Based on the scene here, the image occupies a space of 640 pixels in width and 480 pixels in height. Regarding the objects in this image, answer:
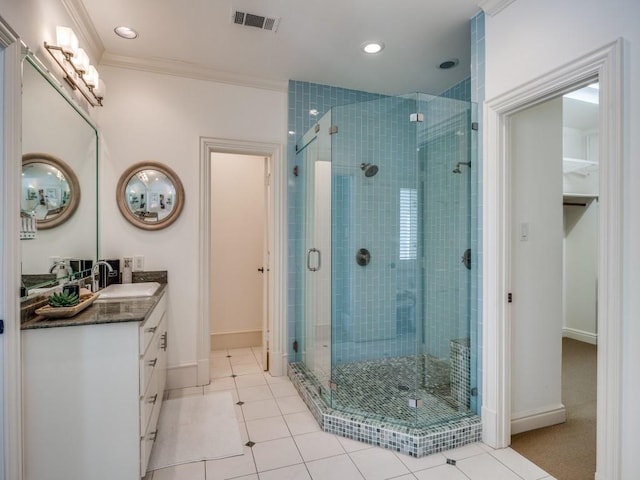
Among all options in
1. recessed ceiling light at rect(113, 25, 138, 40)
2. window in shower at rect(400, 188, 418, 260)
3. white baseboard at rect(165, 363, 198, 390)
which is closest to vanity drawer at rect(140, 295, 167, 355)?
white baseboard at rect(165, 363, 198, 390)

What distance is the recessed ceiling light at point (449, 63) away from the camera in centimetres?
300

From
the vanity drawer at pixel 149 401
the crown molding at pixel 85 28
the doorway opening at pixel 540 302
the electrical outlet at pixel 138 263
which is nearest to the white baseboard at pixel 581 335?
the doorway opening at pixel 540 302

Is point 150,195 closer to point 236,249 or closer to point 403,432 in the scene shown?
point 236,249

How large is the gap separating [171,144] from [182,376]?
2051mm

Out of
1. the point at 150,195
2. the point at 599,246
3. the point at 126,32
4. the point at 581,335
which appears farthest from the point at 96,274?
the point at 581,335

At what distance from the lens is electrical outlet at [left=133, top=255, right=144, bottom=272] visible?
2951 mm

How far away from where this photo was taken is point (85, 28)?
7.95 ft

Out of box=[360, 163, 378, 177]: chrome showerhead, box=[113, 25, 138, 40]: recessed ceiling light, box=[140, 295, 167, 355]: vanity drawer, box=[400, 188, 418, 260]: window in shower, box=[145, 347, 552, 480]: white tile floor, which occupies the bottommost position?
box=[145, 347, 552, 480]: white tile floor

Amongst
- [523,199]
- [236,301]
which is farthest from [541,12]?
[236,301]

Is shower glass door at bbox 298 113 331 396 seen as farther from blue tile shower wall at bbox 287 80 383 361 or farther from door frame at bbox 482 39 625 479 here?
door frame at bbox 482 39 625 479

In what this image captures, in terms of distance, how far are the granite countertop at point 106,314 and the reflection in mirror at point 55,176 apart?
24 cm

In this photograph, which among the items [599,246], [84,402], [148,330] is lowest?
[84,402]

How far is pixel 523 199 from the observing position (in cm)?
233

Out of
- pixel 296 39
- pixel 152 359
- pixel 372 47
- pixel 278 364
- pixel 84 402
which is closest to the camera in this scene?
pixel 84 402
